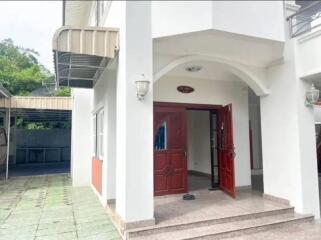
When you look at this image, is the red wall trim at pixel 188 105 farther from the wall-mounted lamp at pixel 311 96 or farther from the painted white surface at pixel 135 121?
the wall-mounted lamp at pixel 311 96

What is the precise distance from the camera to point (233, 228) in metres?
4.41

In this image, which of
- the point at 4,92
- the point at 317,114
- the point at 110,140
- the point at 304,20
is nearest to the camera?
the point at 304,20

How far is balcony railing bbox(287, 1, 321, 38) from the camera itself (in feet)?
17.2

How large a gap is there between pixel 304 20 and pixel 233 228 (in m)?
4.44

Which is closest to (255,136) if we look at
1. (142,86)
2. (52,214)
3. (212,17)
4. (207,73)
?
(207,73)

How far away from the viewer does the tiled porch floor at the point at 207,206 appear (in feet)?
15.6

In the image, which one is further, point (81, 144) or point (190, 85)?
point (81, 144)

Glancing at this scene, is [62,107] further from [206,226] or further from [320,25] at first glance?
[320,25]

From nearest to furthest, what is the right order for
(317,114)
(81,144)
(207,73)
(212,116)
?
1. (207,73)
2. (212,116)
3. (81,144)
4. (317,114)

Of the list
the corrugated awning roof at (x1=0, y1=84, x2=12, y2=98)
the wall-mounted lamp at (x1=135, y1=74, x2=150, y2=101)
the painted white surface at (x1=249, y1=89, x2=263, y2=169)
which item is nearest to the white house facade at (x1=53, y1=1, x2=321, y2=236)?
the wall-mounted lamp at (x1=135, y1=74, x2=150, y2=101)

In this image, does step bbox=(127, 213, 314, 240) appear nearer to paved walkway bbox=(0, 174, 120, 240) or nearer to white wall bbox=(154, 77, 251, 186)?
paved walkway bbox=(0, 174, 120, 240)

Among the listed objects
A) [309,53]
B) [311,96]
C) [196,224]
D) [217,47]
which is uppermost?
[217,47]

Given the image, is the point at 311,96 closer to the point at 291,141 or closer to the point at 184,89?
the point at 291,141

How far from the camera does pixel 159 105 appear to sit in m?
6.54
